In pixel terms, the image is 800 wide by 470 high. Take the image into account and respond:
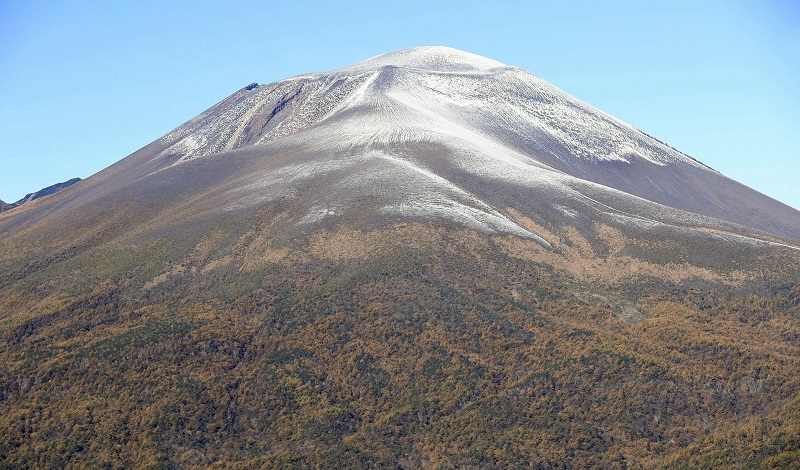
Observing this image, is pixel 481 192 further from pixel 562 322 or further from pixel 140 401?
pixel 140 401

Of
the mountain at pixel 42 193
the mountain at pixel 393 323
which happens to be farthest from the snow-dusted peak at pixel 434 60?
the mountain at pixel 42 193

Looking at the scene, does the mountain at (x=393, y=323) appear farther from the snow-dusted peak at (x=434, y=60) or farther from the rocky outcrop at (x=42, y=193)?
the rocky outcrop at (x=42, y=193)

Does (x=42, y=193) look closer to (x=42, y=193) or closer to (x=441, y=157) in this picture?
(x=42, y=193)

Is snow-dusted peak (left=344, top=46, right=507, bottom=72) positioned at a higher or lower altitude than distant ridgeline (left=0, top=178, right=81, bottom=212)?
higher

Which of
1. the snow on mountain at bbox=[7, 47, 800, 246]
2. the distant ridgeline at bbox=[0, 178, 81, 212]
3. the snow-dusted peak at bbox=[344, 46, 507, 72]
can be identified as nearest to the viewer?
the snow on mountain at bbox=[7, 47, 800, 246]

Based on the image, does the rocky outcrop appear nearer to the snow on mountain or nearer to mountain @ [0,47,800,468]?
the snow on mountain

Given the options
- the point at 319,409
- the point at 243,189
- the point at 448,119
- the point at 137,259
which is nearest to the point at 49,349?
the point at 137,259

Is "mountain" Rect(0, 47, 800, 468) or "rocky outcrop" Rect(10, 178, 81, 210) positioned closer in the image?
"mountain" Rect(0, 47, 800, 468)

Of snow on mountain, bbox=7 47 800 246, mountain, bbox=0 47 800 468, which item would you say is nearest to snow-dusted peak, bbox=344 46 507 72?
snow on mountain, bbox=7 47 800 246

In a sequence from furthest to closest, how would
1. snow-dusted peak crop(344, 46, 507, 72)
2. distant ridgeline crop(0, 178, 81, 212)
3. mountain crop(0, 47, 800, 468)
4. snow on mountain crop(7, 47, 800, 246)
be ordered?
distant ridgeline crop(0, 178, 81, 212)
snow-dusted peak crop(344, 46, 507, 72)
snow on mountain crop(7, 47, 800, 246)
mountain crop(0, 47, 800, 468)
